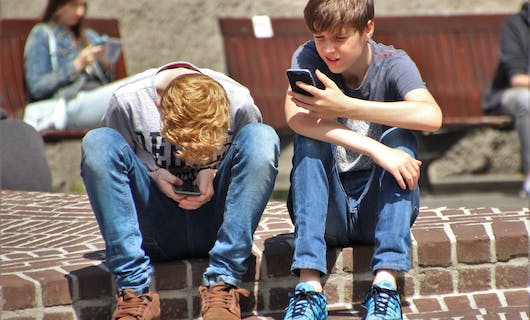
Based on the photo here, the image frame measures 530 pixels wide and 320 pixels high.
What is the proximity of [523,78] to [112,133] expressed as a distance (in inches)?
162

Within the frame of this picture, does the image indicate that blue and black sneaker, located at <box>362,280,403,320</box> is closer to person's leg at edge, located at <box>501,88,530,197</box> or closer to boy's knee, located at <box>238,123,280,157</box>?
boy's knee, located at <box>238,123,280,157</box>

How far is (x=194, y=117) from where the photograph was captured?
3.26m

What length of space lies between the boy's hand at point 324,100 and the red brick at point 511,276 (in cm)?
97

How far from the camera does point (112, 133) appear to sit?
3348 mm

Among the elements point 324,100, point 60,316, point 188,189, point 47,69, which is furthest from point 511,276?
point 47,69

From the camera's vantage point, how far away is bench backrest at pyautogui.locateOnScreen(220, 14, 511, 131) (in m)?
7.12

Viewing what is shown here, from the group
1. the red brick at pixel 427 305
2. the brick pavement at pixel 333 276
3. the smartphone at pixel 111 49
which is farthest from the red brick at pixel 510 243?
the smartphone at pixel 111 49

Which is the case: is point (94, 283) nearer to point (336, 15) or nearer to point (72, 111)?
point (336, 15)

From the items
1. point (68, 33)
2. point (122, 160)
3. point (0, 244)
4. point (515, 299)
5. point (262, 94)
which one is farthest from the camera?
point (262, 94)

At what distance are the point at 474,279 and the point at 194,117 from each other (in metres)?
1.34

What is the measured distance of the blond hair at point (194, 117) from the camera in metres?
3.26

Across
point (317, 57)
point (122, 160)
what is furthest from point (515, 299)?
point (122, 160)

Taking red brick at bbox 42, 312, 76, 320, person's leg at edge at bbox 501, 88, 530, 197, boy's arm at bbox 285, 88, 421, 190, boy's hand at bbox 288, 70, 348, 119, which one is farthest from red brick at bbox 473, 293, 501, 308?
person's leg at edge at bbox 501, 88, 530, 197

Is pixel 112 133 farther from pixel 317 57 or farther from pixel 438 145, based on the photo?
pixel 438 145
